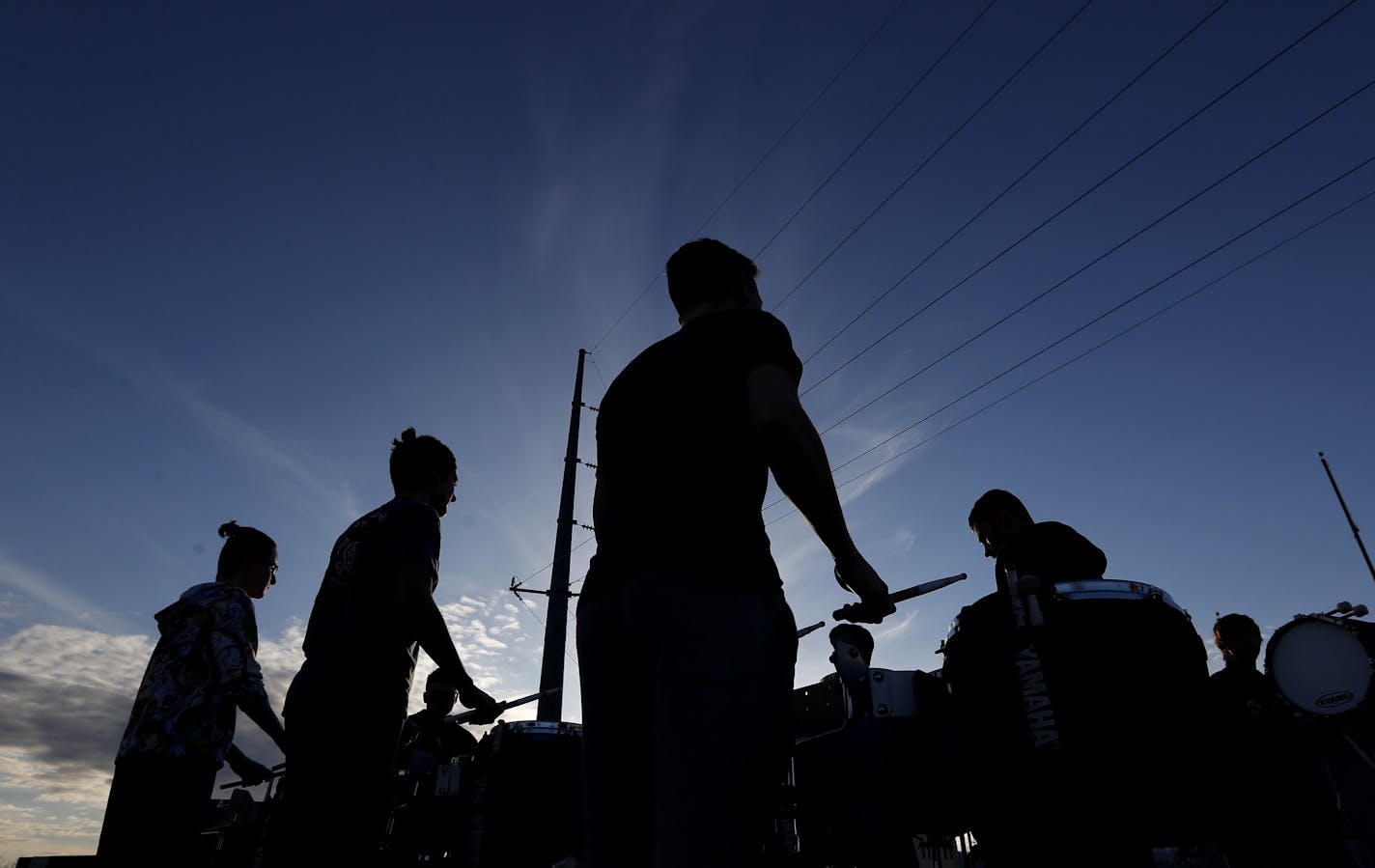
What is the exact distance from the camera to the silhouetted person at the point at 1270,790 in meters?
4.40

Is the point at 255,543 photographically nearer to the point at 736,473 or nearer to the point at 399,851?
the point at 399,851

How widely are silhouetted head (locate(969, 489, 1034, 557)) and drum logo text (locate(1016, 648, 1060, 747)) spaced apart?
86.6 inches

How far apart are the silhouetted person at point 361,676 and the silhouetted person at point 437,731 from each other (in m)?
3.76

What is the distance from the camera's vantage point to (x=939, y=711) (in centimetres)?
316

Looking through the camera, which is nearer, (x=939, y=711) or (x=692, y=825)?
(x=692, y=825)

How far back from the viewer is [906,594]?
226cm

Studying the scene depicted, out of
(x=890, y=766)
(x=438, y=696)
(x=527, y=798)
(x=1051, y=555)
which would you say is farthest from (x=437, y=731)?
(x=1051, y=555)

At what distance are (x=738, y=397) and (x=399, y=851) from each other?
6142 millimetres

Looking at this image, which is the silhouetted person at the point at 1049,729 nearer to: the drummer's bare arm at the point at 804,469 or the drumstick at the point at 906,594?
the drumstick at the point at 906,594

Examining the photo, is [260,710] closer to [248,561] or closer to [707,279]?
[248,561]

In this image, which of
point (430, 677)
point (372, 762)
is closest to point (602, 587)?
point (372, 762)

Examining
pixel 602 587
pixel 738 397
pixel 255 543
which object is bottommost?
pixel 602 587

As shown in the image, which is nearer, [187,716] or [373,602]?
[373,602]

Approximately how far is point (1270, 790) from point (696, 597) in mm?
5434
